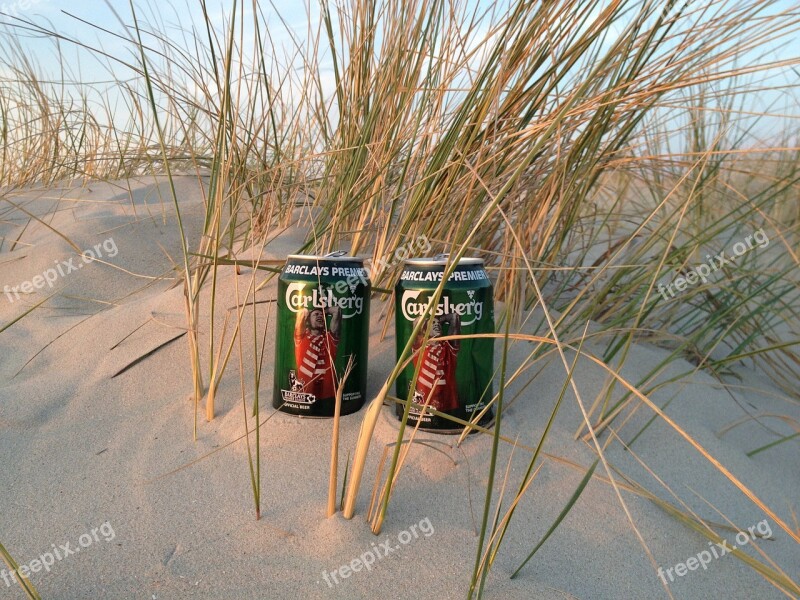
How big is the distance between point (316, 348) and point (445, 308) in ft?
0.91

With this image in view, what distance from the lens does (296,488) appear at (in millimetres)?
1159

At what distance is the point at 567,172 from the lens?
1.63 meters

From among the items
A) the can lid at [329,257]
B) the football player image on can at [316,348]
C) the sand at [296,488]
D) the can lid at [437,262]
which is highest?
the can lid at [437,262]

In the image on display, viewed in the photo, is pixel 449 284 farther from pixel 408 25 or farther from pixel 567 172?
pixel 408 25

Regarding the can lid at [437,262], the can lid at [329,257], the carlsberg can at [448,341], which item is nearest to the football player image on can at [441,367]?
the carlsberg can at [448,341]

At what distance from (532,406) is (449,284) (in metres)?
0.35

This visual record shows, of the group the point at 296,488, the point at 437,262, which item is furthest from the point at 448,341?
the point at 296,488

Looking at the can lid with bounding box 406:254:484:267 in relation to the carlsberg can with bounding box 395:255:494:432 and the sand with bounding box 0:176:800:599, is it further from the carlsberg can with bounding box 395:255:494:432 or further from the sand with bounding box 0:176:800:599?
the sand with bounding box 0:176:800:599

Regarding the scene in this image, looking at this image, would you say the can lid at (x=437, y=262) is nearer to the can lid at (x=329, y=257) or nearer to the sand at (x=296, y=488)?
the can lid at (x=329, y=257)

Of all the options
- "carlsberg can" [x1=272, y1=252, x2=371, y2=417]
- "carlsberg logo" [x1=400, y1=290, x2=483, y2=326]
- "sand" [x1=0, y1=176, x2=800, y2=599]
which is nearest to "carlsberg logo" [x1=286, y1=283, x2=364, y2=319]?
"carlsberg can" [x1=272, y1=252, x2=371, y2=417]

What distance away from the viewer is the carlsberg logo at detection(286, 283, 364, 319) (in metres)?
1.35

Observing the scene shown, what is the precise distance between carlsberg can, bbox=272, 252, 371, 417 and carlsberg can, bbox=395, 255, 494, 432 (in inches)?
4.2

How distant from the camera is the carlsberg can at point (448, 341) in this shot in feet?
4.35

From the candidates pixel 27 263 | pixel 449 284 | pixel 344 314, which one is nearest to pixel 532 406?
pixel 449 284
